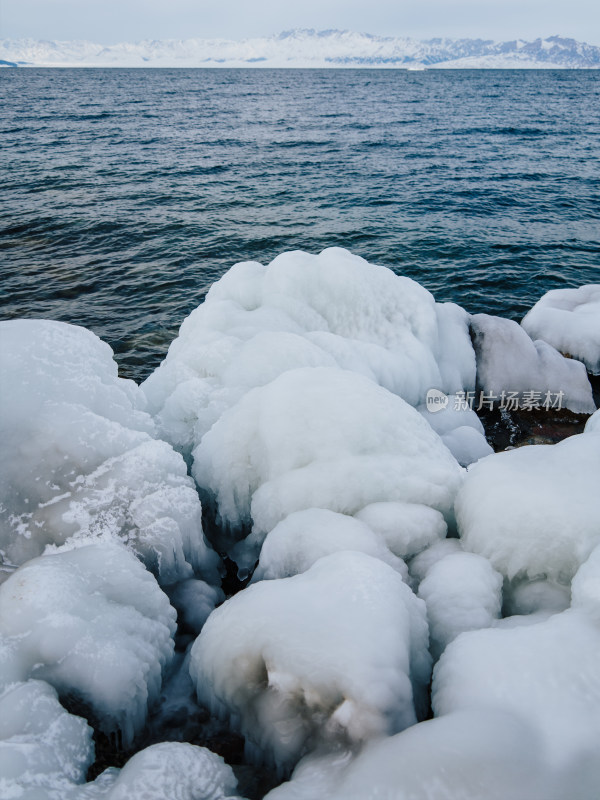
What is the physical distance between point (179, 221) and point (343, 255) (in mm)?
11275

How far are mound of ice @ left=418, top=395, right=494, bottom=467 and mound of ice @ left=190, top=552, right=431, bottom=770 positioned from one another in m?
3.77

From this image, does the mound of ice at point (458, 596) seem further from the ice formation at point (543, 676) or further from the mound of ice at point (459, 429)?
the mound of ice at point (459, 429)

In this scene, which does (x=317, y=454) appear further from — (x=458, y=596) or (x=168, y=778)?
(x=168, y=778)

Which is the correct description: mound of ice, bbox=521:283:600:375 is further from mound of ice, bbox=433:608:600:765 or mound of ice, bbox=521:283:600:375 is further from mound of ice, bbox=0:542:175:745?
mound of ice, bbox=0:542:175:745

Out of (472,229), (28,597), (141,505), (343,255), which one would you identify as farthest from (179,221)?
(28,597)

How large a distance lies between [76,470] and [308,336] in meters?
3.66

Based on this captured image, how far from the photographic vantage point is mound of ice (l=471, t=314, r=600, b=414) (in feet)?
27.8

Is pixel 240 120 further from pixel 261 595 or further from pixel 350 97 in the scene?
pixel 261 595

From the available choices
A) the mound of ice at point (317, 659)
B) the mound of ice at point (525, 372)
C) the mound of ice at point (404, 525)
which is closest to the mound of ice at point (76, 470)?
the mound of ice at point (317, 659)

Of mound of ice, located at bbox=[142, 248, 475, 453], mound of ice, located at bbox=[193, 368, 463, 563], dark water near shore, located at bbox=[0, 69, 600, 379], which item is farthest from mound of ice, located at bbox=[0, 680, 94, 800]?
dark water near shore, located at bbox=[0, 69, 600, 379]

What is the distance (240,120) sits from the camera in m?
41.9

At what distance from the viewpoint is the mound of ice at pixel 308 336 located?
Answer: 6.26 meters

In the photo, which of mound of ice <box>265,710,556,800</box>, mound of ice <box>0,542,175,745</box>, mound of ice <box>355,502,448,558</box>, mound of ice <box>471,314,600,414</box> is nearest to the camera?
mound of ice <box>265,710,556,800</box>

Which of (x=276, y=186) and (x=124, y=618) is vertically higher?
(x=276, y=186)
